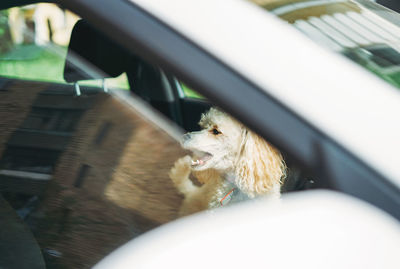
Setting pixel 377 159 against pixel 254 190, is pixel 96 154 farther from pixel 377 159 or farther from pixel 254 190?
pixel 377 159

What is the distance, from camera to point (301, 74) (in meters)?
0.91

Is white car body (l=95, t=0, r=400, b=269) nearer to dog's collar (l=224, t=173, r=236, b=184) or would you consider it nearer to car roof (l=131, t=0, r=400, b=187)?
car roof (l=131, t=0, r=400, b=187)

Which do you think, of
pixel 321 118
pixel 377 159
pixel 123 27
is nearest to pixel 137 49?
pixel 123 27

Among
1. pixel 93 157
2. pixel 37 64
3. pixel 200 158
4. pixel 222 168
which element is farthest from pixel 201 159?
pixel 37 64

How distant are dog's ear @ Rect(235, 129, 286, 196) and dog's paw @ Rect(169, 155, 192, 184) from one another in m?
0.14

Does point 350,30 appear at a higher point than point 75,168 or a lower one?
higher

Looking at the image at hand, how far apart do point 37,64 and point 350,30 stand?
839 millimetres

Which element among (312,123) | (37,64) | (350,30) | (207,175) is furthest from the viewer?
(37,64)

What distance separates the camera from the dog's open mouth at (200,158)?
1.22 metres

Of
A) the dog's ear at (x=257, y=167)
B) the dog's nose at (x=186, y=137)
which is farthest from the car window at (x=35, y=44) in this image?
the dog's ear at (x=257, y=167)

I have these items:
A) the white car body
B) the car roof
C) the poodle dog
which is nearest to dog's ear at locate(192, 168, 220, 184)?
the poodle dog

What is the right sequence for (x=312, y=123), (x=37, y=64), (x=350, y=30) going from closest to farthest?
(x=312, y=123) → (x=350, y=30) → (x=37, y=64)

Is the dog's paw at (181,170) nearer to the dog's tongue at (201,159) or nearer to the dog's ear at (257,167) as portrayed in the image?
the dog's tongue at (201,159)

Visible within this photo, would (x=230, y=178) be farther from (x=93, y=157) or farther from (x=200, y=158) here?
(x=93, y=157)
